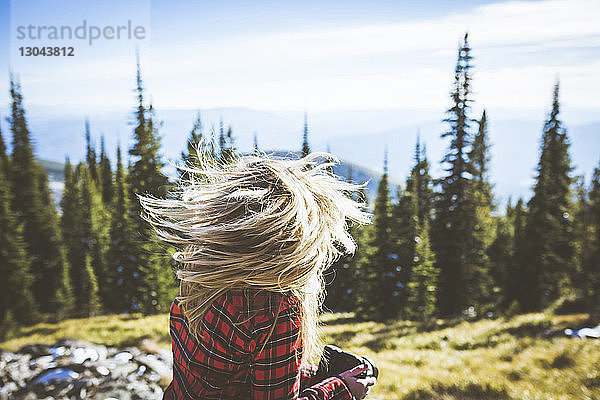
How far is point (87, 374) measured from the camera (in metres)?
9.68

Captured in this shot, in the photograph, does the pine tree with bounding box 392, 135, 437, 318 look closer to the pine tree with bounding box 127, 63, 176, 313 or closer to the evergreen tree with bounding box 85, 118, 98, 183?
the pine tree with bounding box 127, 63, 176, 313

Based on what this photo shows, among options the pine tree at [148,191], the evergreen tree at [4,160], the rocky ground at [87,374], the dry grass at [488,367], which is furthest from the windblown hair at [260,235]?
the evergreen tree at [4,160]

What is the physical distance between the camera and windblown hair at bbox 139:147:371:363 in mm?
2000

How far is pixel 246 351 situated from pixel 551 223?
1320 inches

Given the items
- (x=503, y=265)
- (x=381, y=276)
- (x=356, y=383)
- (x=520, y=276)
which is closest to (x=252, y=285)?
(x=356, y=383)

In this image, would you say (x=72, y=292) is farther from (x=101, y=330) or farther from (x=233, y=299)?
(x=233, y=299)

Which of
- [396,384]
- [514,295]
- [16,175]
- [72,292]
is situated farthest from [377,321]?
[16,175]

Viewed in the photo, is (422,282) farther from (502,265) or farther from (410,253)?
(502,265)

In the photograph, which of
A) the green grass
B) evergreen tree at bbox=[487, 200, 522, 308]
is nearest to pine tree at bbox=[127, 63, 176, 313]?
the green grass

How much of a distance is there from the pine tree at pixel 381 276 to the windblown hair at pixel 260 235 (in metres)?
25.2

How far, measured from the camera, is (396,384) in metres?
8.42

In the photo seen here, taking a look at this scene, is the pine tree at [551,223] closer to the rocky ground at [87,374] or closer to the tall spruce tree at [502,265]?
the tall spruce tree at [502,265]

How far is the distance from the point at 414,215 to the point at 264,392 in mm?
25458

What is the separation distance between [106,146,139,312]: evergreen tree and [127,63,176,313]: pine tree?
897 millimetres
